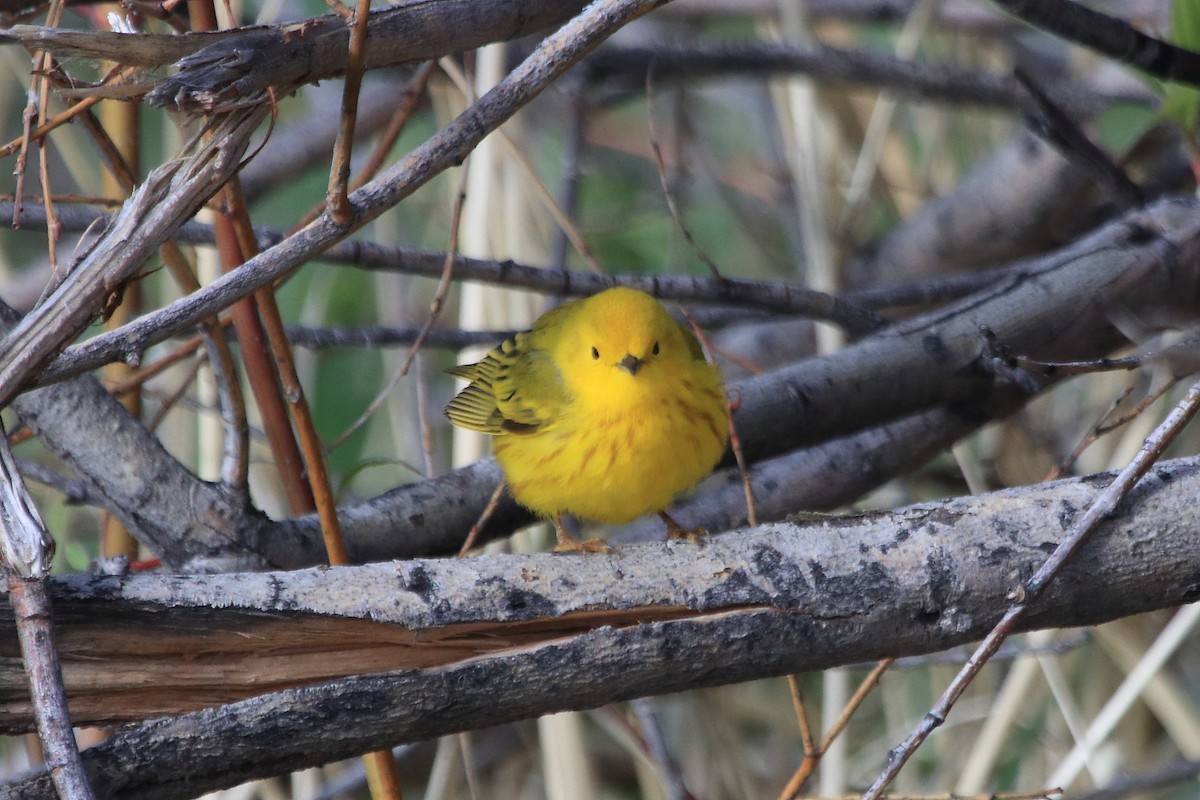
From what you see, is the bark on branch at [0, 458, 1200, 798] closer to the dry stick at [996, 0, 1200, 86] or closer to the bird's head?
the bird's head

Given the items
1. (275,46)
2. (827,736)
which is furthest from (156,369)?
(827,736)

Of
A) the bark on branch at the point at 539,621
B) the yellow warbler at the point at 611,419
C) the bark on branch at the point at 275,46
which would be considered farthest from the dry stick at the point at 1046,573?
the bark on branch at the point at 275,46

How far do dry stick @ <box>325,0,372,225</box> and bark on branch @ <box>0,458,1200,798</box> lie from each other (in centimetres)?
41

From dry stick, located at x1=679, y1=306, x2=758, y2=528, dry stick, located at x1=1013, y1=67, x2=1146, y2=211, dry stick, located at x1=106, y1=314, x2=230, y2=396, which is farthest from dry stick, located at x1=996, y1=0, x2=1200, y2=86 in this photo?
dry stick, located at x1=106, y1=314, x2=230, y2=396

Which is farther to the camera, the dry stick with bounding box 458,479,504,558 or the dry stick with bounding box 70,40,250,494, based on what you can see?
the dry stick with bounding box 458,479,504,558

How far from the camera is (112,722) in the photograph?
1.24m

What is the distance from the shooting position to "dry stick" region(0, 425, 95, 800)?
3.44 feet

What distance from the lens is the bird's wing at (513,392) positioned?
84.3 inches

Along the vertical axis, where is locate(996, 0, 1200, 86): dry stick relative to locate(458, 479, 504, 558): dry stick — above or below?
above

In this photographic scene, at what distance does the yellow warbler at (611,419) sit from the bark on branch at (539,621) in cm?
49

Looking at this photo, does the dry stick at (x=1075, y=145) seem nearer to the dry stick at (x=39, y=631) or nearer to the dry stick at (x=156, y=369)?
the dry stick at (x=156, y=369)

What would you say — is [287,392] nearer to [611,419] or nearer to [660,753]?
[611,419]

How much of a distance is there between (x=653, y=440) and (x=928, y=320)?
0.62 m

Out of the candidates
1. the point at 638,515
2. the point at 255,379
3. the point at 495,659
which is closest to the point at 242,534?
the point at 255,379
